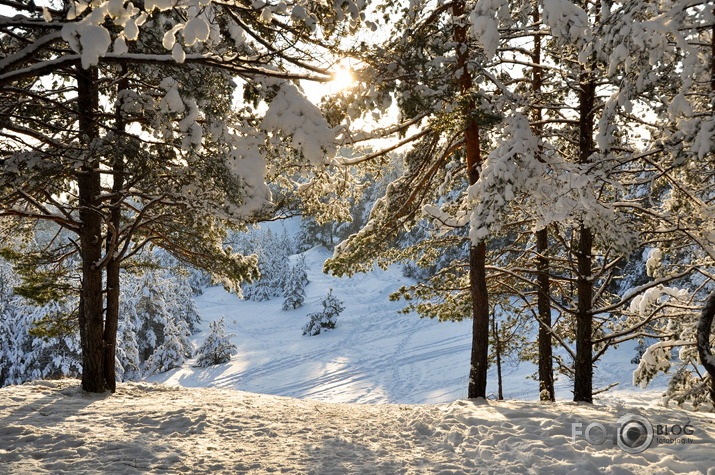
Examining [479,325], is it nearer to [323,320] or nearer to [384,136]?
[384,136]

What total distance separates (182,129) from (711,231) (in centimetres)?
695

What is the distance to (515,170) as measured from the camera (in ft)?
20.0

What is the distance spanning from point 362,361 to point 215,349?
30.4ft

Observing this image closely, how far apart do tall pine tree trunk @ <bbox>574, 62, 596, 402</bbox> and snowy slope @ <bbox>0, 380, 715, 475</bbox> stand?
3.27 feet

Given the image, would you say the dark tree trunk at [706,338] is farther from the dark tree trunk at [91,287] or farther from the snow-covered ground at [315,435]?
the dark tree trunk at [91,287]

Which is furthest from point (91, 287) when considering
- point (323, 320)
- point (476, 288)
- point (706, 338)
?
point (323, 320)

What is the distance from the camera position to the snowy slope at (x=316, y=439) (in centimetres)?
452

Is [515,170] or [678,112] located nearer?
[678,112]

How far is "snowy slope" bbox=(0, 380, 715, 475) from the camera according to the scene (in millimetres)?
4520

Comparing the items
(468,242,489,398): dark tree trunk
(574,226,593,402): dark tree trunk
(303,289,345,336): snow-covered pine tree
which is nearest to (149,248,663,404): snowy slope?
(303,289,345,336): snow-covered pine tree

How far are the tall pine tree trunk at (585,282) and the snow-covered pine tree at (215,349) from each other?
948 inches

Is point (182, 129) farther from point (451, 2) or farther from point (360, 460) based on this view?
point (451, 2)

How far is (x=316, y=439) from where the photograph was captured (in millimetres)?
5809

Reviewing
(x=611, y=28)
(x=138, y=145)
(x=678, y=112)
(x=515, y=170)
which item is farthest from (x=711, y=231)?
(x=138, y=145)
